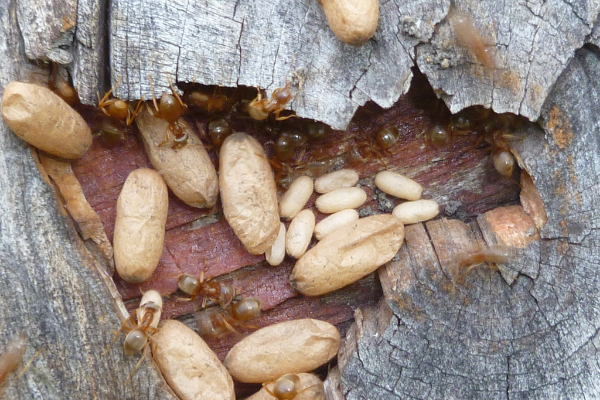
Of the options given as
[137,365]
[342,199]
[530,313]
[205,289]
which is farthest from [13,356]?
[530,313]

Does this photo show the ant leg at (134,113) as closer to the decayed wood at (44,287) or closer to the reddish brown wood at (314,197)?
the reddish brown wood at (314,197)

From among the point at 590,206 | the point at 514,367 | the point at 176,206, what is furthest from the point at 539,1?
the point at 176,206

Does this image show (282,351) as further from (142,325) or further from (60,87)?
(60,87)

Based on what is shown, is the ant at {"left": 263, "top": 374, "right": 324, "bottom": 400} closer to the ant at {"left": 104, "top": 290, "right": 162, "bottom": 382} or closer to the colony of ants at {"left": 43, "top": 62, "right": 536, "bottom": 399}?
the colony of ants at {"left": 43, "top": 62, "right": 536, "bottom": 399}

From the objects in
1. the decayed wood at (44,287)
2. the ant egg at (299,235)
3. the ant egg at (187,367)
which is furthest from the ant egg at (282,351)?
the decayed wood at (44,287)

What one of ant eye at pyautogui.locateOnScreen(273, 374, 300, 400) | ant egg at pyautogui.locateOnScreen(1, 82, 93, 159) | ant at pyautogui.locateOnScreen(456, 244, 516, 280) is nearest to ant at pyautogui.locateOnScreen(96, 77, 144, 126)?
ant egg at pyautogui.locateOnScreen(1, 82, 93, 159)

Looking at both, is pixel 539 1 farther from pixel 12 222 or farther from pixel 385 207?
pixel 12 222
